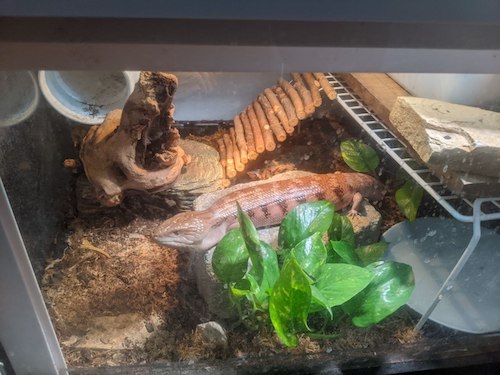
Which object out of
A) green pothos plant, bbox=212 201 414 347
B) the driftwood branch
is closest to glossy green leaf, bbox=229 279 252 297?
green pothos plant, bbox=212 201 414 347

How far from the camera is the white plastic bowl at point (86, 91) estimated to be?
82cm

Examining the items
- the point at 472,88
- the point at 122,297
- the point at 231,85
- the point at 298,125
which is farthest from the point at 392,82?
the point at 122,297

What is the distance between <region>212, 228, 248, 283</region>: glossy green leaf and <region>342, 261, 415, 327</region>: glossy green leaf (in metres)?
0.34

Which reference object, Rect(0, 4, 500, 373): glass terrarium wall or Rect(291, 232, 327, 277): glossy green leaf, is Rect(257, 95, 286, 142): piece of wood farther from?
Rect(291, 232, 327, 277): glossy green leaf

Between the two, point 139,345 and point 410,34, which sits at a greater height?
point 410,34

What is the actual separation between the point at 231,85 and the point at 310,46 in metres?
0.34

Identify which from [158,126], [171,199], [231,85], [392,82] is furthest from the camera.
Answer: [171,199]

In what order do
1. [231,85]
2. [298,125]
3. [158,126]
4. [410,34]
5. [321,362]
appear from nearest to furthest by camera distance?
[410,34], [231,85], [321,362], [158,126], [298,125]

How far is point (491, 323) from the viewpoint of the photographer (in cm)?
138

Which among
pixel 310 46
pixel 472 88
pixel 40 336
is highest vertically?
pixel 310 46

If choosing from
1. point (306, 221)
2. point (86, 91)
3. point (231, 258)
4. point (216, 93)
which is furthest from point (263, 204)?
point (86, 91)

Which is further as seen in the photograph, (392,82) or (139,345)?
(139,345)

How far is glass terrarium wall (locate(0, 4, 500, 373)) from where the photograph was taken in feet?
1.98

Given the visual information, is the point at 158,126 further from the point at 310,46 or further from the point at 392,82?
the point at 310,46
